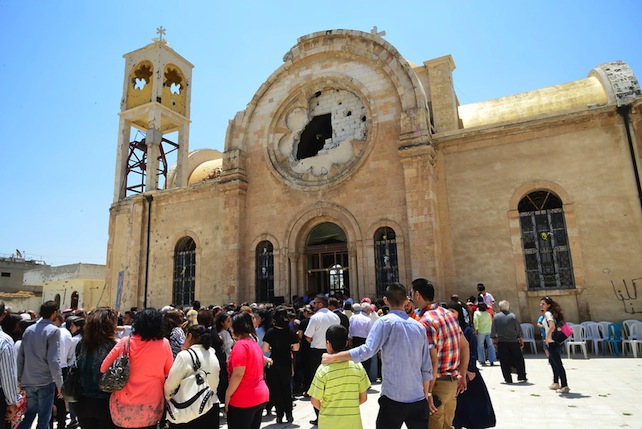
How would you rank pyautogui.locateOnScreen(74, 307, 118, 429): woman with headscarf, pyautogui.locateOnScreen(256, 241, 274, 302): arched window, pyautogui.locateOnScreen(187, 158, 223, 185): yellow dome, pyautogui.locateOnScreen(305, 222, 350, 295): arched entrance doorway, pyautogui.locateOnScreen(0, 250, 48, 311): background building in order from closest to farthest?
1. pyautogui.locateOnScreen(74, 307, 118, 429): woman with headscarf
2. pyautogui.locateOnScreen(305, 222, 350, 295): arched entrance doorway
3. pyautogui.locateOnScreen(256, 241, 274, 302): arched window
4. pyautogui.locateOnScreen(187, 158, 223, 185): yellow dome
5. pyautogui.locateOnScreen(0, 250, 48, 311): background building

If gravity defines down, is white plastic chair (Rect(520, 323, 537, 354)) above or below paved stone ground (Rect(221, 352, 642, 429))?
above

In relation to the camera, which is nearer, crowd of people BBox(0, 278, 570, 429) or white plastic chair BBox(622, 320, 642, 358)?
crowd of people BBox(0, 278, 570, 429)

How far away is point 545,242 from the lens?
1217 centimetres

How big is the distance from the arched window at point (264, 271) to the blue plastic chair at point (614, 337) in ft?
32.9

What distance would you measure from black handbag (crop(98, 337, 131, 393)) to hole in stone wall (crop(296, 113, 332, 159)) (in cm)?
1302

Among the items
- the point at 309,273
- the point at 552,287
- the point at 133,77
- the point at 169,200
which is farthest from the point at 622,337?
the point at 133,77

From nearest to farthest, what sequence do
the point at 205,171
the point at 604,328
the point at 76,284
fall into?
the point at 604,328 < the point at 205,171 < the point at 76,284

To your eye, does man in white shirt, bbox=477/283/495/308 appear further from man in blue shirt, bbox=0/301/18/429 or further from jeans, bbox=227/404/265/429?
man in blue shirt, bbox=0/301/18/429

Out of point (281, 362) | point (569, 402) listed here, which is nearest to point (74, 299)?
point (281, 362)

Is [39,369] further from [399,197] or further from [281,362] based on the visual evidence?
[399,197]

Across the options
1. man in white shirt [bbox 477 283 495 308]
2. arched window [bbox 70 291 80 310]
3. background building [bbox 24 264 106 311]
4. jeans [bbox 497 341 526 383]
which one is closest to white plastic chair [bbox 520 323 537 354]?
man in white shirt [bbox 477 283 495 308]

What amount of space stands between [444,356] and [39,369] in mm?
4689

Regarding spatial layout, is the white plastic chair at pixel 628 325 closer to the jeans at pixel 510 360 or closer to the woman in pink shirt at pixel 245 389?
the jeans at pixel 510 360

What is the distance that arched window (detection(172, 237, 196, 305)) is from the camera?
1748 cm
